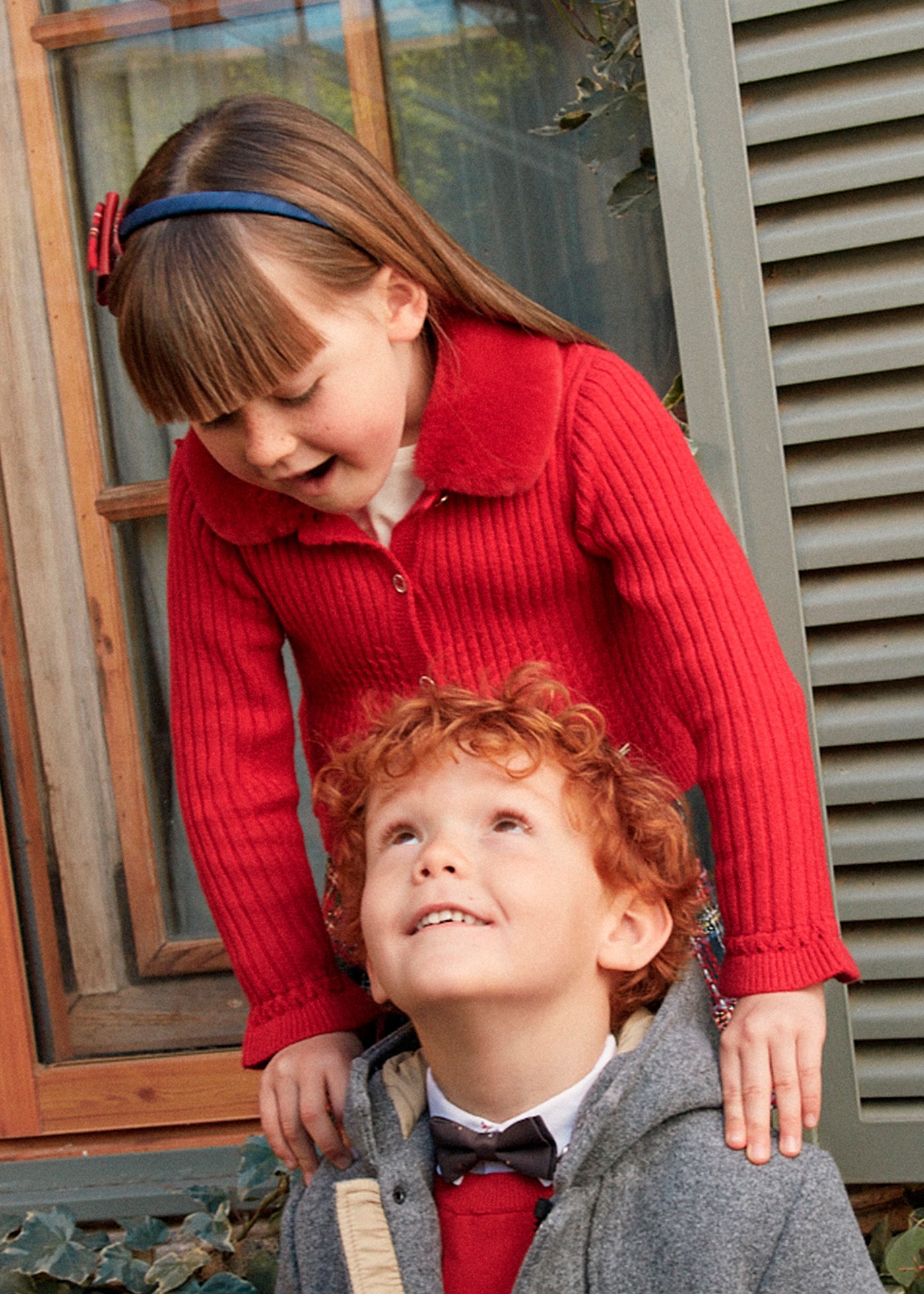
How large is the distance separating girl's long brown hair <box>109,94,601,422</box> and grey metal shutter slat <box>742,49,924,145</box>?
0.57m

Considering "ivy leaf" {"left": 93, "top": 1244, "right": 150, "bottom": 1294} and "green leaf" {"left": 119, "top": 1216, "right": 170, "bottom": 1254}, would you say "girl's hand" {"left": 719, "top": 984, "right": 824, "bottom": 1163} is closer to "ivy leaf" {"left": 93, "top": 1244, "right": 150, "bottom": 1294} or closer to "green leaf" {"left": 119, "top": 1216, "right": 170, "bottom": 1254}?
"ivy leaf" {"left": 93, "top": 1244, "right": 150, "bottom": 1294}

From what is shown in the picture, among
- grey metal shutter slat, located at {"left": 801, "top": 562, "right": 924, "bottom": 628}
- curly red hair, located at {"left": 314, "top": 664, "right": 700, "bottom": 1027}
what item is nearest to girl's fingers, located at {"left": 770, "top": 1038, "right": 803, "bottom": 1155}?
curly red hair, located at {"left": 314, "top": 664, "right": 700, "bottom": 1027}

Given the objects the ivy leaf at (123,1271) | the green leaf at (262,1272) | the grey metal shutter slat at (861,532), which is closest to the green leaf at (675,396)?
the grey metal shutter slat at (861,532)

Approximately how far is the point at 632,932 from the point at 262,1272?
1.03 meters

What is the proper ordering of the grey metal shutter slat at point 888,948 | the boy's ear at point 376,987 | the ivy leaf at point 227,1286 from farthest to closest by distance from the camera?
the ivy leaf at point 227,1286, the grey metal shutter slat at point 888,948, the boy's ear at point 376,987

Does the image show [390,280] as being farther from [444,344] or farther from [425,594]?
[425,594]

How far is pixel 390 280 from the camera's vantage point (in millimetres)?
1461

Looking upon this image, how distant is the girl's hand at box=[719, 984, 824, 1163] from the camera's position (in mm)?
1262

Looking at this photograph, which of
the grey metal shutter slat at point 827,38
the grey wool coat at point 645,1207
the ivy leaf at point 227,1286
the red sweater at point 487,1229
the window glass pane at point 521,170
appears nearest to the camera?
the grey wool coat at point 645,1207

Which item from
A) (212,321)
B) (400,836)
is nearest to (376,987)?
(400,836)

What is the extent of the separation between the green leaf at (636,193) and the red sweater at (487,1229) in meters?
1.37

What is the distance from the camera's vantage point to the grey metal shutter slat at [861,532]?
1.81 metres

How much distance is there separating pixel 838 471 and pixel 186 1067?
156cm

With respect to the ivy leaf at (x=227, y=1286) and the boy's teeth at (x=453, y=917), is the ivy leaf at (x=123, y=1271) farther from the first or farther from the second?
the boy's teeth at (x=453, y=917)
